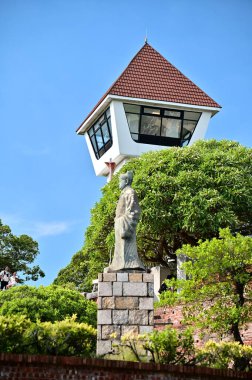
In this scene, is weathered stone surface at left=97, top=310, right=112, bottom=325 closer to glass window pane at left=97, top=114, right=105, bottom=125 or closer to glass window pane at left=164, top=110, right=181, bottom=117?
glass window pane at left=164, top=110, right=181, bottom=117

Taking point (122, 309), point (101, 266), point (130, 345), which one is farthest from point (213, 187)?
point (130, 345)

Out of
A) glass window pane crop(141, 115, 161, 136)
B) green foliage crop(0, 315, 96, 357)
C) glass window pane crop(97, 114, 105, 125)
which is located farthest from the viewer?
glass window pane crop(97, 114, 105, 125)

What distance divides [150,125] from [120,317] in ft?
101

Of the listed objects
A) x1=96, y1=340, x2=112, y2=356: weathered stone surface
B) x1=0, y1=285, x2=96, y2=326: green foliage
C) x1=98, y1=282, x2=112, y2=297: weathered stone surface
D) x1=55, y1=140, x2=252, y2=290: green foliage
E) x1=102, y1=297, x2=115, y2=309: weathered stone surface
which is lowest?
x1=96, y1=340, x2=112, y2=356: weathered stone surface

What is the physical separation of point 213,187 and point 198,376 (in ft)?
65.3

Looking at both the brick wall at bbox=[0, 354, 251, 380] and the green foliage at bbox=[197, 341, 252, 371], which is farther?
the green foliage at bbox=[197, 341, 252, 371]

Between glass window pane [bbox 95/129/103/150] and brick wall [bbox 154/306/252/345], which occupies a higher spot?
glass window pane [bbox 95/129/103/150]

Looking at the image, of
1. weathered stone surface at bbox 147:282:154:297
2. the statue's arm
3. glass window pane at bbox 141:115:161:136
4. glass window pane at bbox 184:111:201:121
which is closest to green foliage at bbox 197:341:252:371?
weathered stone surface at bbox 147:282:154:297

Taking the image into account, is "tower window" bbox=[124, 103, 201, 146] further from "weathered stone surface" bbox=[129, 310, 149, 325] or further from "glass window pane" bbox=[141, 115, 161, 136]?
"weathered stone surface" bbox=[129, 310, 149, 325]

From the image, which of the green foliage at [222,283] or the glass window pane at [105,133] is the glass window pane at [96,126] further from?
the green foliage at [222,283]

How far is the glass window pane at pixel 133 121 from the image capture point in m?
46.5

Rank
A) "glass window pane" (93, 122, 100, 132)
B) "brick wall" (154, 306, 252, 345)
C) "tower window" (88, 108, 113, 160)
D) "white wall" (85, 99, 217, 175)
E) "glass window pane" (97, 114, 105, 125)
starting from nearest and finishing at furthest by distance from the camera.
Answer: "brick wall" (154, 306, 252, 345), "white wall" (85, 99, 217, 175), "tower window" (88, 108, 113, 160), "glass window pane" (97, 114, 105, 125), "glass window pane" (93, 122, 100, 132)

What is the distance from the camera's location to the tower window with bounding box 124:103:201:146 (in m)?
46.8

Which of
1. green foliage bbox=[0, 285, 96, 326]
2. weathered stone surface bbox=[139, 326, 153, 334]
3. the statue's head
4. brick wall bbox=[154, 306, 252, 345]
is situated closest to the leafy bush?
weathered stone surface bbox=[139, 326, 153, 334]
